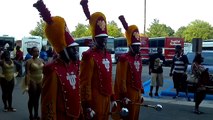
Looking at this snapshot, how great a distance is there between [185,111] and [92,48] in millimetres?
6000

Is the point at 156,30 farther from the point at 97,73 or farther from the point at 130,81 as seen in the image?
the point at 97,73

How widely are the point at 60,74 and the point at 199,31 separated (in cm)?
7630

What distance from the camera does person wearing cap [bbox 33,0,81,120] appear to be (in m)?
4.16

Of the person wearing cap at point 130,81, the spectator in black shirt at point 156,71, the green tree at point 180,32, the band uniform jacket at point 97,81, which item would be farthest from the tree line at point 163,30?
the band uniform jacket at point 97,81

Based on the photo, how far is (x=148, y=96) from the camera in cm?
1358

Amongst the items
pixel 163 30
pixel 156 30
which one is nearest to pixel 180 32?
pixel 163 30

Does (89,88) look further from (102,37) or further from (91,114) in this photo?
(102,37)

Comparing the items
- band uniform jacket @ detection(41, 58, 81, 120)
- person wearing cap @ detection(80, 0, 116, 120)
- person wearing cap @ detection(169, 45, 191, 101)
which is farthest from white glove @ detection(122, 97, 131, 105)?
person wearing cap @ detection(169, 45, 191, 101)

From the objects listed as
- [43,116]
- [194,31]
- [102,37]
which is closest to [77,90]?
[43,116]

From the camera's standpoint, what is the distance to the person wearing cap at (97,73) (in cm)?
533

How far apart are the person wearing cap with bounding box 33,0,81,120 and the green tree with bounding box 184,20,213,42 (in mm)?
74663

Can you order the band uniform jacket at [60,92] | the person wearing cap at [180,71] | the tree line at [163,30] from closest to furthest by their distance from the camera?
the band uniform jacket at [60,92] < the person wearing cap at [180,71] < the tree line at [163,30]

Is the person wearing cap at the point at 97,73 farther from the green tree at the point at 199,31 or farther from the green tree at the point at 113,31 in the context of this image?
the green tree at the point at 199,31

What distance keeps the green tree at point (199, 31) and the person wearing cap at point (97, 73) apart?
73254 mm
